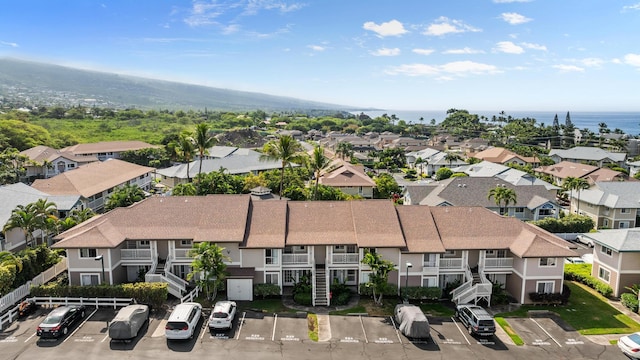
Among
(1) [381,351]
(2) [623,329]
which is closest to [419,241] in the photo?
(1) [381,351]

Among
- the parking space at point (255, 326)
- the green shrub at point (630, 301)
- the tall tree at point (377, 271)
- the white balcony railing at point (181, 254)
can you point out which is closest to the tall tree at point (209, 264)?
the white balcony railing at point (181, 254)

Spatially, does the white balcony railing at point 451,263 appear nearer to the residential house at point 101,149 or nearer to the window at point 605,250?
the window at point 605,250

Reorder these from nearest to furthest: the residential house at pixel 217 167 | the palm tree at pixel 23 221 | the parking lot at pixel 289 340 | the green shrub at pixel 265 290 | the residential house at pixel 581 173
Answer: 1. the parking lot at pixel 289 340
2. the green shrub at pixel 265 290
3. the palm tree at pixel 23 221
4. the residential house at pixel 217 167
5. the residential house at pixel 581 173

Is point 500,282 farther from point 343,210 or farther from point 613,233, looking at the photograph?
point 343,210

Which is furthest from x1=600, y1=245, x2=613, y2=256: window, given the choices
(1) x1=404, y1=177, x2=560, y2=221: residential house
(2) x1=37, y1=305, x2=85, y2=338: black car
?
(2) x1=37, y1=305, x2=85, y2=338: black car

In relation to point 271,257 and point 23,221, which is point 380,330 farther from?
point 23,221

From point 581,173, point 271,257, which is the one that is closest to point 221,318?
point 271,257

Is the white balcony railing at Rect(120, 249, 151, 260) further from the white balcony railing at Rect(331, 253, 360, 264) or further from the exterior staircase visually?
A: the white balcony railing at Rect(331, 253, 360, 264)
